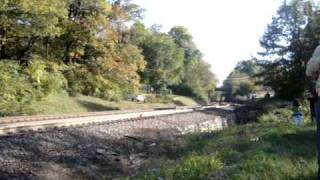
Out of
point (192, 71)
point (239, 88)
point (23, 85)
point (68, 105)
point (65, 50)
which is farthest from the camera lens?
point (239, 88)

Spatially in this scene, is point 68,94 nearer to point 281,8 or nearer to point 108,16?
point 108,16

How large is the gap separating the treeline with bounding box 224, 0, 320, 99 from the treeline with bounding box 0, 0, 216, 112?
48.2 ft

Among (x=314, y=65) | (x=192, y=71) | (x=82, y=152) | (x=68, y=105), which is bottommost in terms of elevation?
(x=82, y=152)

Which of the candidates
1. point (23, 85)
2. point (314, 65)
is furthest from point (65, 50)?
point (314, 65)

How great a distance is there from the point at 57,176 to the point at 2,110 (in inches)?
685

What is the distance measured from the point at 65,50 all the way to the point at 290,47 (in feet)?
81.6

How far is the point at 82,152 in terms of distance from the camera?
48.0 ft

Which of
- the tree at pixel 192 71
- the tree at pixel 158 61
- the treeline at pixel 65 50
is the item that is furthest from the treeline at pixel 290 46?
the tree at pixel 192 71

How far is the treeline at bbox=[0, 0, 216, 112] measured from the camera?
3045 centimetres

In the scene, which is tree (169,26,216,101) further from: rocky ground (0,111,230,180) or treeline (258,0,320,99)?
rocky ground (0,111,230,180)

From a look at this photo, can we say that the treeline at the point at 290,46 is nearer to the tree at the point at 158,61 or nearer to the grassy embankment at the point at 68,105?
the grassy embankment at the point at 68,105

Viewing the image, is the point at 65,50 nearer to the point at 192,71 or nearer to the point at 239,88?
the point at 192,71

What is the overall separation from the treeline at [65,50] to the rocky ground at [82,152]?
11.4 metres

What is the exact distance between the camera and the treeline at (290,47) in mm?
53750
